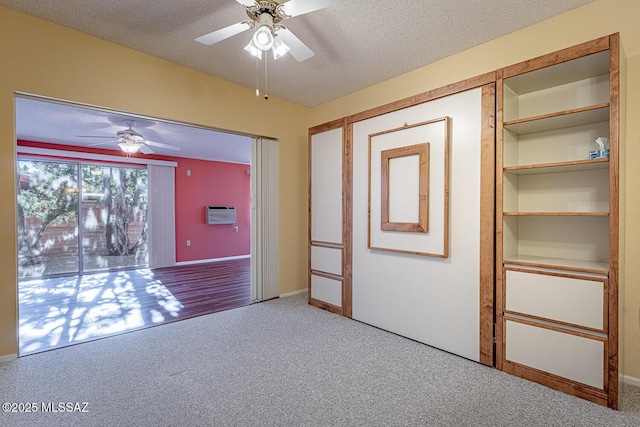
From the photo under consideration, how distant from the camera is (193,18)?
230 cm

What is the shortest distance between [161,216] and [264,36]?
5.55m

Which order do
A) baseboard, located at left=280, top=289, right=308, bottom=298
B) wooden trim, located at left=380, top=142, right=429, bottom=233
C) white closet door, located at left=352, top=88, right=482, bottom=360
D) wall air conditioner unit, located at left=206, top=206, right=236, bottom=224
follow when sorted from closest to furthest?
white closet door, located at left=352, top=88, right=482, bottom=360 < wooden trim, located at left=380, top=142, right=429, bottom=233 < baseboard, located at left=280, top=289, right=308, bottom=298 < wall air conditioner unit, located at left=206, top=206, right=236, bottom=224

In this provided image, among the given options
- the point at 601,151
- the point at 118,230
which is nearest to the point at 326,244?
the point at 601,151

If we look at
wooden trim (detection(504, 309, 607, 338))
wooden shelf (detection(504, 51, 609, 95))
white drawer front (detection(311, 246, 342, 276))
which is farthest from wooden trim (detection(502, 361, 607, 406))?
wooden shelf (detection(504, 51, 609, 95))

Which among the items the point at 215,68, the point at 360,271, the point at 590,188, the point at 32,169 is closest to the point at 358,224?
the point at 360,271

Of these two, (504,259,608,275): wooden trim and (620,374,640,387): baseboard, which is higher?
(504,259,608,275): wooden trim

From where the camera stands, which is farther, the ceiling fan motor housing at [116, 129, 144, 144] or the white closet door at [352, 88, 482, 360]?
the ceiling fan motor housing at [116, 129, 144, 144]

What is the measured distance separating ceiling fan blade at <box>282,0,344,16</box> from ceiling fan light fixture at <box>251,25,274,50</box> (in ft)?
0.52

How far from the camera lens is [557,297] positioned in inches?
75.6

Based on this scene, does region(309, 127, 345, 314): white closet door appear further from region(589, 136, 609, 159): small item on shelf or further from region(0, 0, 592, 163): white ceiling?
region(589, 136, 609, 159): small item on shelf

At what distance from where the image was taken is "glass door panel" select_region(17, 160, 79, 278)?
5.09m

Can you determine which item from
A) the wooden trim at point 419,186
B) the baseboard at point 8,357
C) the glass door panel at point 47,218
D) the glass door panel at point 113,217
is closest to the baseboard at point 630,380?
the wooden trim at point 419,186

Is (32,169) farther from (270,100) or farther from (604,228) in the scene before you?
(604,228)

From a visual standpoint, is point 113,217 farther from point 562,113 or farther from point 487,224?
point 562,113
